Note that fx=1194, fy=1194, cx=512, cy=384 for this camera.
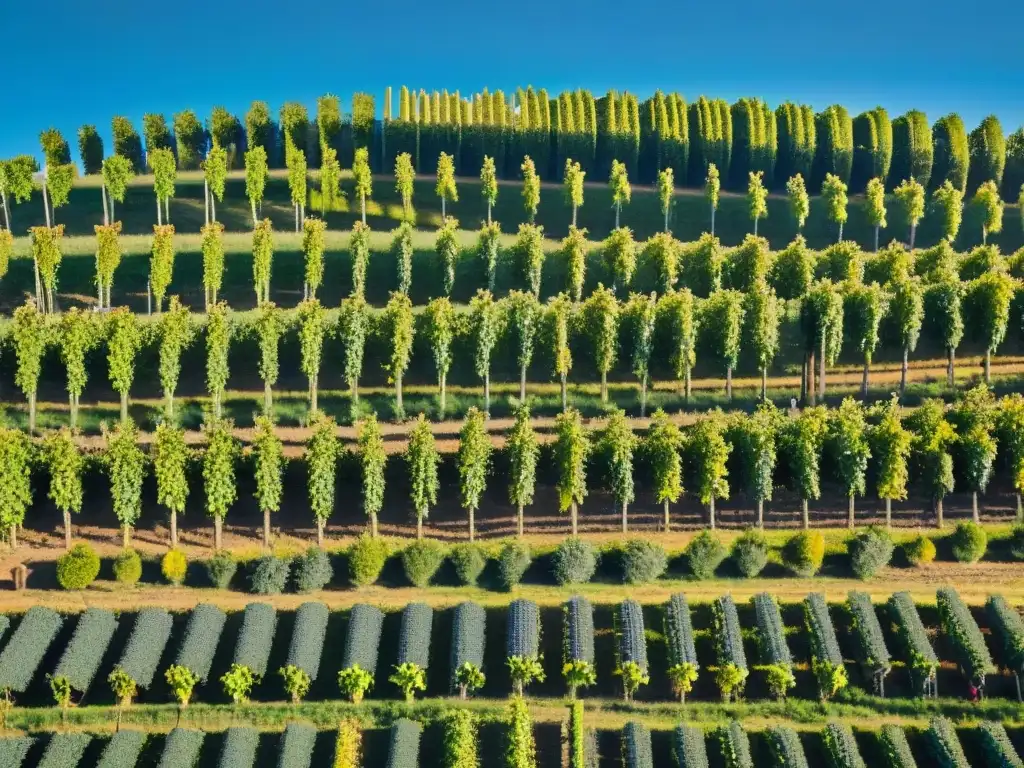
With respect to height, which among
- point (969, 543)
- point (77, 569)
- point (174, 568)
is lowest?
point (174, 568)

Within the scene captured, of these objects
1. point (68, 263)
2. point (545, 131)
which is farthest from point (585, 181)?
point (68, 263)

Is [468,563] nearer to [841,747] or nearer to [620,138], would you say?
[841,747]

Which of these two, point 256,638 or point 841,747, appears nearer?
point 841,747

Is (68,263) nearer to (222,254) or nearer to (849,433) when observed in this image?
(222,254)

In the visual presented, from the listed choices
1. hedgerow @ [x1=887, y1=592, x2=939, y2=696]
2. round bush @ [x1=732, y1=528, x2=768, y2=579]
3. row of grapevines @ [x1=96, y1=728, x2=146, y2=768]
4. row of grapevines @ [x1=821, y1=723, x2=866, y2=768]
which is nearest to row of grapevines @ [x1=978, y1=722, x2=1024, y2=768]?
Answer: hedgerow @ [x1=887, y1=592, x2=939, y2=696]

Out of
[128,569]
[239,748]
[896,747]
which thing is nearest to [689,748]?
[896,747]

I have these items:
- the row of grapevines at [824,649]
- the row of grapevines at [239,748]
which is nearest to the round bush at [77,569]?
the row of grapevines at [239,748]
